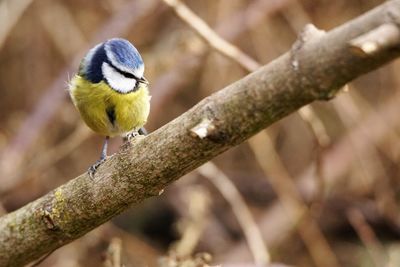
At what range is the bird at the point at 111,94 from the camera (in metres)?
1.58

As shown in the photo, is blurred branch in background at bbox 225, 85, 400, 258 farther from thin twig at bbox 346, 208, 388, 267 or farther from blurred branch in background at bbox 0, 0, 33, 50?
blurred branch in background at bbox 0, 0, 33, 50

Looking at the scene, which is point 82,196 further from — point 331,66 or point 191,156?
point 331,66

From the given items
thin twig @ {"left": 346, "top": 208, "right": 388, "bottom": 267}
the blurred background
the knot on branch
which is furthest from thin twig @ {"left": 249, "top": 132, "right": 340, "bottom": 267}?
the knot on branch

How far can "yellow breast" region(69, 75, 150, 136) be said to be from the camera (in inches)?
63.3

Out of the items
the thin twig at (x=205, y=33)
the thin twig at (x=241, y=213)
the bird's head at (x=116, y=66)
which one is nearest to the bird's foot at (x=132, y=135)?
the bird's head at (x=116, y=66)

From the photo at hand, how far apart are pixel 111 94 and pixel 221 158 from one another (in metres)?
1.66

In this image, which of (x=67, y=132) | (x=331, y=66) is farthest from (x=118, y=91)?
(x=67, y=132)

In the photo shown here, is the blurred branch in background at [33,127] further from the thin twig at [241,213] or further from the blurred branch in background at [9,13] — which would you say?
the thin twig at [241,213]

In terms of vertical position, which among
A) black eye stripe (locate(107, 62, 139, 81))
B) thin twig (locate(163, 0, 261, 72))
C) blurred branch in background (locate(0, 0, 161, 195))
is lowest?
black eye stripe (locate(107, 62, 139, 81))

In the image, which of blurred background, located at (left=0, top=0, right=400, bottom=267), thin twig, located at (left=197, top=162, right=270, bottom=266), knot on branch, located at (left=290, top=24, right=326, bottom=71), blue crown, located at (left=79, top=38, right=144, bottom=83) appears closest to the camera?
knot on branch, located at (left=290, top=24, right=326, bottom=71)

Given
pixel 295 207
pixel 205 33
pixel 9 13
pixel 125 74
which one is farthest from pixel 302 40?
pixel 9 13

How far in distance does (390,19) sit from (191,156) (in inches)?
15.3

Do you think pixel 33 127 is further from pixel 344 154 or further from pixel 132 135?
pixel 344 154

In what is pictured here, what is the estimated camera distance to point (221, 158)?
10.6 ft
